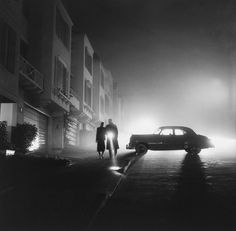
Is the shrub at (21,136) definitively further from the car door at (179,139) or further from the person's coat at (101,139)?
the car door at (179,139)

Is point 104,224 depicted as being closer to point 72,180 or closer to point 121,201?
point 121,201

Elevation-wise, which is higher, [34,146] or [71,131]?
[71,131]

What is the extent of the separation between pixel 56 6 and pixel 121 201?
20085mm

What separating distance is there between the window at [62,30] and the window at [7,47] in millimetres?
8493

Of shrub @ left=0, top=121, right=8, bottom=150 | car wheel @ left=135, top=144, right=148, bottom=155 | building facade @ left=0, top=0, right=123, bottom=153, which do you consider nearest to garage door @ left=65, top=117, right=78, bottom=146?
building facade @ left=0, top=0, right=123, bottom=153

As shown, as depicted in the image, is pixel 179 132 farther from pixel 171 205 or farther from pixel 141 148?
pixel 171 205

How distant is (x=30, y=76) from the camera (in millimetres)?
21859

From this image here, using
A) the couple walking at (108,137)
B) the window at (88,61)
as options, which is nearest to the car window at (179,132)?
the couple walking at (108,137)

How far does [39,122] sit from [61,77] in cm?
360

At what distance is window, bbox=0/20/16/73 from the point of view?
16938mm

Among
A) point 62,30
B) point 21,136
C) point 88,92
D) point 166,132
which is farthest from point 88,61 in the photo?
point 21,136

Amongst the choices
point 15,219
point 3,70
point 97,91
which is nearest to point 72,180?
point 15,219

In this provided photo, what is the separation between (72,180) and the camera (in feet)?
33.0

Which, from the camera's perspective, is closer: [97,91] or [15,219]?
[15,219]
